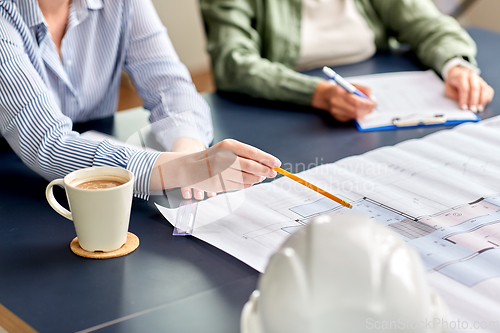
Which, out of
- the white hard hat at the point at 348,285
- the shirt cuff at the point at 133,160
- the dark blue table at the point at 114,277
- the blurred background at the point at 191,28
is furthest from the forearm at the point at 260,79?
the blurred background at the point at 191,28

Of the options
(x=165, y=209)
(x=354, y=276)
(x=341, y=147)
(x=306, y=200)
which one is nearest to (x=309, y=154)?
(x=341, y=147)

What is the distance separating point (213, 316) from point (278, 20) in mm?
1072

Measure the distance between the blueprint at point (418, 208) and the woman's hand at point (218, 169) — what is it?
27mm

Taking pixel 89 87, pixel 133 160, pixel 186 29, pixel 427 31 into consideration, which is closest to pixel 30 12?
pixel 89 87

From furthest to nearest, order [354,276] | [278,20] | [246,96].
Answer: [278,20], [246,96], [354,276]

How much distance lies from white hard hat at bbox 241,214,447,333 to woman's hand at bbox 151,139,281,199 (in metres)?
0.32

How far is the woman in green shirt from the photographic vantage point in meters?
1.14

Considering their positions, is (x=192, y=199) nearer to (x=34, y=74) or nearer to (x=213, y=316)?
(x=213, y=316)

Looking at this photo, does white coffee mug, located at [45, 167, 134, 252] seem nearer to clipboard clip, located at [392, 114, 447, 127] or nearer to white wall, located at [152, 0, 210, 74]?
clipboard clip, located at [392, 114, 447, 127]

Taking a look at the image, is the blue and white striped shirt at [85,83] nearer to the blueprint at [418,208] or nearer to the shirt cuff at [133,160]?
the shirt cuff at [133,160]

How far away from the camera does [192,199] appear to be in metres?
0.73

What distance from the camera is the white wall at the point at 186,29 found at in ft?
11.1

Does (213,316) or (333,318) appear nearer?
(333,318)

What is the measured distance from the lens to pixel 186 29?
354 cm
